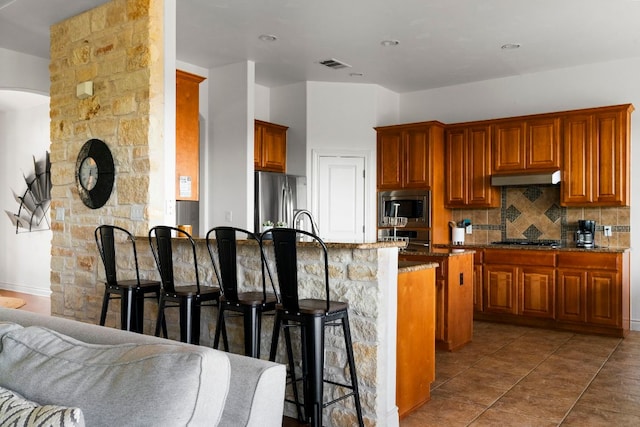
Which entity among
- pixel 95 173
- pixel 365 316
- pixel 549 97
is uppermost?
pixel 549 97

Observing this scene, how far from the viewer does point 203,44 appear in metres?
5.50

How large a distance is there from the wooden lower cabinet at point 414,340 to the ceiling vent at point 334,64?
3371 mm

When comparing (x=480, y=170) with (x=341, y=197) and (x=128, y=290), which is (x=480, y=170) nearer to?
(x=341, y=197)

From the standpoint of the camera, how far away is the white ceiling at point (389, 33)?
442 cm

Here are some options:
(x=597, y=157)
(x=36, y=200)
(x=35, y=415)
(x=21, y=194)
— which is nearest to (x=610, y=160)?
(x=597, y=157)

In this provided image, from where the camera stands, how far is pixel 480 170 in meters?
6.41

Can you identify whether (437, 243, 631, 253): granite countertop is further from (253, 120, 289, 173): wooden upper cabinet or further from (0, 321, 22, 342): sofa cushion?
(0, 321, 22, 342): sofa cushion

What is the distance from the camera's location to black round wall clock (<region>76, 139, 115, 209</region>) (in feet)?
13.7

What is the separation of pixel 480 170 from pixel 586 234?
1.39 metres

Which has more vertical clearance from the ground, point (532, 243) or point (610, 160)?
point (610, 160)

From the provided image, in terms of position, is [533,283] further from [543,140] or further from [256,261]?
[256,261]

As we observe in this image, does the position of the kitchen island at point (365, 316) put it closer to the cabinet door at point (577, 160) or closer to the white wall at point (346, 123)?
the cabinet door at point (577, 160)

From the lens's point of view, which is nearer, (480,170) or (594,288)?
(594,288)

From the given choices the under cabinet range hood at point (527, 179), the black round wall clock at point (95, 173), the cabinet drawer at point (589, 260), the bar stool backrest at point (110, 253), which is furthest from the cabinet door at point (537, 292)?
the black round wall clock at point (95, 173)
